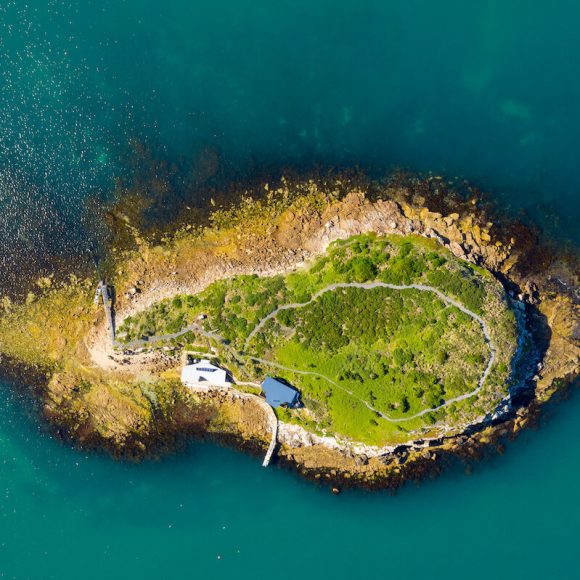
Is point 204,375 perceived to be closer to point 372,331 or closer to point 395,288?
point 372,331

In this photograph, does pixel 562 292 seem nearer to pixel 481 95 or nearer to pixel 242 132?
pixel 481 95

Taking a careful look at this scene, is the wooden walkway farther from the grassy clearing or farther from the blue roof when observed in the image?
the blue roof

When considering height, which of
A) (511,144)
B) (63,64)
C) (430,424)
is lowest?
(430,424)

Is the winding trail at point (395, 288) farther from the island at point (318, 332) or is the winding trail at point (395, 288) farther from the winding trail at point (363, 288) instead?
the island at point (318, 332)

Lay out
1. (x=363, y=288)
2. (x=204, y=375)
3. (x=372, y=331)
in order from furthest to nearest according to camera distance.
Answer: (x=204, y=375) → (x=363, y=288) → (x=372, y=331)

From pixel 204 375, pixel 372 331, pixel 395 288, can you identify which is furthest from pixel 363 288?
pixel 204 375

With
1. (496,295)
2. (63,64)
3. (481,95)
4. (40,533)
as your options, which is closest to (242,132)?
(63,64)
